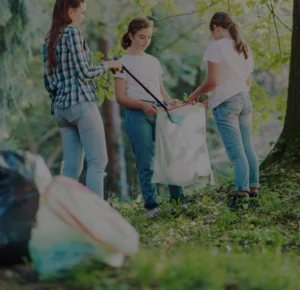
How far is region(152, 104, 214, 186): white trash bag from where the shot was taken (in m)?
5.57

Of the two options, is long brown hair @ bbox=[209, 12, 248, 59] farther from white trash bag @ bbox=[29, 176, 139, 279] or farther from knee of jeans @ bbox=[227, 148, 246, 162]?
white trash bag @ bbox=[29, 176, 139, 279]

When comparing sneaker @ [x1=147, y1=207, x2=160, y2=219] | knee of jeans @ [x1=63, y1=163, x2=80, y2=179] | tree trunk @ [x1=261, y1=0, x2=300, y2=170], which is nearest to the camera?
knee of jeans @ [x1=63, y1=163, x2=80, y2=179]

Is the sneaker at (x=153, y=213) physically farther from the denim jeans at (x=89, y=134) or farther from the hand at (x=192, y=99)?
the hand at (x=192, y=99)

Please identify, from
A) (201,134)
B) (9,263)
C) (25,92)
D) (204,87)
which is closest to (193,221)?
(201,134)

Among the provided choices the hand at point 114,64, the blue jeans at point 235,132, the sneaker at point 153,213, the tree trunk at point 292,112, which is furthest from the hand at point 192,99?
the tree trunk at point 292,112

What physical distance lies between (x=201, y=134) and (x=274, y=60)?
363 cm

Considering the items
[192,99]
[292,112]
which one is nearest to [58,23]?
[192,99]

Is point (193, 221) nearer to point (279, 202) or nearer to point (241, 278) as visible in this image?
point (279, 202)

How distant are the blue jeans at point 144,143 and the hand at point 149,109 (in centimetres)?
11

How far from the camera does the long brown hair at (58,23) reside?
16.6 ft

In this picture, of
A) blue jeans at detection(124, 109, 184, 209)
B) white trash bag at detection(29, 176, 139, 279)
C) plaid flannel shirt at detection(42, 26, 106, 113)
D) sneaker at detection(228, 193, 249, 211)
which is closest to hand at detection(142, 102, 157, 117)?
blue jeans at detection(124, 109, 184, 209)

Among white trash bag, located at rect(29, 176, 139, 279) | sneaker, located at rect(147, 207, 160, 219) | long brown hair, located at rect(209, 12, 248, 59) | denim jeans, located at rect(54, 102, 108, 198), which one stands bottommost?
sneaker, located at rect(147, 207, 160, 219)

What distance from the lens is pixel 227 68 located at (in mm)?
5582

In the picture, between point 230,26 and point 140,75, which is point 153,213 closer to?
point 140,75
